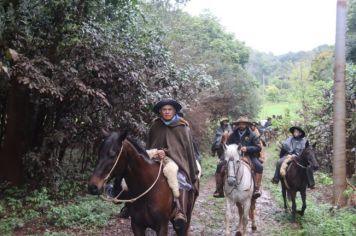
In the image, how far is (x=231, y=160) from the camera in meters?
7.93

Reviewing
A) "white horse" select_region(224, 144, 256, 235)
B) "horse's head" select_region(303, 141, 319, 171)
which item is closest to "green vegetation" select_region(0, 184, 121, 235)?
"white horse" select_region(224, 144, 256, 235)

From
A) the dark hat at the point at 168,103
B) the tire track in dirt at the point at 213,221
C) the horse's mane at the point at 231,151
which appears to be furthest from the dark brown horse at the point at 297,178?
the dark hat at the point at 168,103

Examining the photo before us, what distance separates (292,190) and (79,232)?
16.9 feet

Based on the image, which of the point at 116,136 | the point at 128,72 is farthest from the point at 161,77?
the point at 116,136

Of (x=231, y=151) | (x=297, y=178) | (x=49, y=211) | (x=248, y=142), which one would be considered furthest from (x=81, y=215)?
(x=297, y=178)

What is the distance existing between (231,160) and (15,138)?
217 inches

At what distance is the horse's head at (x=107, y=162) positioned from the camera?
4.39m

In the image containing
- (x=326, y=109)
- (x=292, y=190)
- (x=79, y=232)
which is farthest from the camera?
(x=326, y=109)

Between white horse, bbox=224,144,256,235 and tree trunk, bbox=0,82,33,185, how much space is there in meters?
5.19

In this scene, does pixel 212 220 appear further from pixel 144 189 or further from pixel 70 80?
pixel 144 189

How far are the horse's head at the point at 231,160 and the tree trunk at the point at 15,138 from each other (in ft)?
16.9

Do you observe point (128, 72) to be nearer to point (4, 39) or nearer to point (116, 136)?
point (4, 39)

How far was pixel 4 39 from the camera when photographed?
8664mm

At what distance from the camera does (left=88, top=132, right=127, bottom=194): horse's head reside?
173 inches
